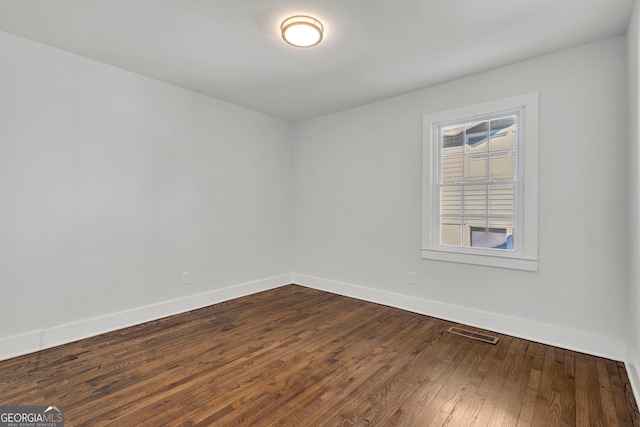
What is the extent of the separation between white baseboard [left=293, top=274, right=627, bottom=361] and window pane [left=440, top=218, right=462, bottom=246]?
69cm

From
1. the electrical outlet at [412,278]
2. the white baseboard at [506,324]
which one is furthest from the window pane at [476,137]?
the white baseboard at [506,324]

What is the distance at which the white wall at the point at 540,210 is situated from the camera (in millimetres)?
2570

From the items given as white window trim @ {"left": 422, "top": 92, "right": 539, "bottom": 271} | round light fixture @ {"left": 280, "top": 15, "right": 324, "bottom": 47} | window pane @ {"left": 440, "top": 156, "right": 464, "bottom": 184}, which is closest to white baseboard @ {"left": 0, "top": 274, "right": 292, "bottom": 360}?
white window trim @ {"left": 422, "top": 92, "right": 539, "bottom": 271}

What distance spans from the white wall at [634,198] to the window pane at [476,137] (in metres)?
1.08

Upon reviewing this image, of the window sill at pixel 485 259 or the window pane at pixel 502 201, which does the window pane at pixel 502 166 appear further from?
the window sill at pixel 485 259

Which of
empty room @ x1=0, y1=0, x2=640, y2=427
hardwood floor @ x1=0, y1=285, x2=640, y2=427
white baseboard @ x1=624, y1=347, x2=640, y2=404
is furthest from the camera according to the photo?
empty room @ x1=0, y1=0, x2=640, y2=427

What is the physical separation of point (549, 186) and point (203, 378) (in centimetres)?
327

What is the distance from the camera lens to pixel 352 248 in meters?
4.32

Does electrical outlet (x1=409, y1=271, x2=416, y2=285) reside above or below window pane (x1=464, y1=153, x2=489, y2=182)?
below

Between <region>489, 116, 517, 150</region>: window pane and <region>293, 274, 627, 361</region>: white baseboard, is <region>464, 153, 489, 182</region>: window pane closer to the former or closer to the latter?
<region>489, 116, 517, 150</region>: window pane

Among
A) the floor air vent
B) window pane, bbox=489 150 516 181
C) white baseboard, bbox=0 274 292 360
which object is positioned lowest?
the floor air vent

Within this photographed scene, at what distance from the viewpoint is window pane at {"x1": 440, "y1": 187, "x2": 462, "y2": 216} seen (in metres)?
3.44

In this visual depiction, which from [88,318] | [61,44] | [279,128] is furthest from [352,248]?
[61,44]

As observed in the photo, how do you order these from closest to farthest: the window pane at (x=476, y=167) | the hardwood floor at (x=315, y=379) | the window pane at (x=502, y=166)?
1. the hardwood floor at (x=315, y=379)
2. the window pane at (x=502, y=166)
3. the window pane at (x=476, y=167)
